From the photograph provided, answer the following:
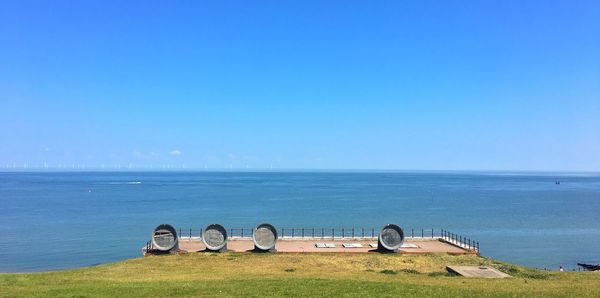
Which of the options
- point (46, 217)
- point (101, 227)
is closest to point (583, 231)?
point (101, 227)

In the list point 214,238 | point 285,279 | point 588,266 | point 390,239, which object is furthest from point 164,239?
point 588,266

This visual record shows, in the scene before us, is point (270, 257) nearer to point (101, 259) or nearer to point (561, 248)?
point (101, 259)

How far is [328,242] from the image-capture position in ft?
133

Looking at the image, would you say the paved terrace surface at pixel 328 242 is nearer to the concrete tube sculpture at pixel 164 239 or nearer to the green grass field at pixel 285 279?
the concrete tube sculpture at pixel 164 239

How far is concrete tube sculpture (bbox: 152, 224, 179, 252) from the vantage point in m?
33.9

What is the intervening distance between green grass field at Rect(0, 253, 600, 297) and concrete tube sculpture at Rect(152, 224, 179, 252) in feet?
4.55

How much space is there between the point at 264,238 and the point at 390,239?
30.1ft

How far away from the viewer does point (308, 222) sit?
248ft

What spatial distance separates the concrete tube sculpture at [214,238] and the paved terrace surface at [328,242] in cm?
155

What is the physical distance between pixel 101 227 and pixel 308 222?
30314 millimetres

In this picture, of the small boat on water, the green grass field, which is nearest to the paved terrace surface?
the green grass field

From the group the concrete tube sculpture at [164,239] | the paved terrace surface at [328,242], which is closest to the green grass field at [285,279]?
the concrete tube sculpture at [164,239]

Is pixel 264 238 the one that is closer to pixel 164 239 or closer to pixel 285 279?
pixel 164 239

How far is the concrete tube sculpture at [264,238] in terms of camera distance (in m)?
34.6
